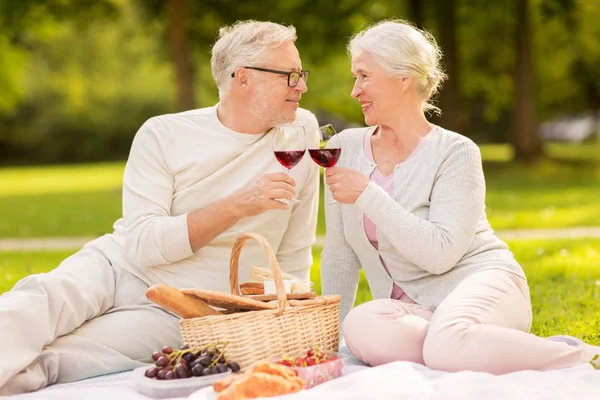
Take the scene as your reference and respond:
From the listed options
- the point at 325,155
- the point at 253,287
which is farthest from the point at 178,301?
the point at 325,155

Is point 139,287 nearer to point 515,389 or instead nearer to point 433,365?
point 433,365

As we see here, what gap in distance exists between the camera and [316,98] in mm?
26234

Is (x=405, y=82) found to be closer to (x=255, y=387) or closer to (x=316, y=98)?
(x=255, y=387)

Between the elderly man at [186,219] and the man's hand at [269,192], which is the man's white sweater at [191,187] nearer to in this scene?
the elderly man at [186,219]

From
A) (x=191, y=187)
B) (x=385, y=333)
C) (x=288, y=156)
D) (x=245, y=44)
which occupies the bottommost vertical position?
(x=385, y=333)

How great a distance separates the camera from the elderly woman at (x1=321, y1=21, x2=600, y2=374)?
4355 mm

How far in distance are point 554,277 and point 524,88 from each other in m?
16.6

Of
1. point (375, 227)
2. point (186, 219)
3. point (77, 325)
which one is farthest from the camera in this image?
point (375, 227)

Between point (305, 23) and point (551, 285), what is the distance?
15568mm

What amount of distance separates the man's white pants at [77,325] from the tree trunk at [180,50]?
52.2ft

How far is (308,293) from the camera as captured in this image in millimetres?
4680

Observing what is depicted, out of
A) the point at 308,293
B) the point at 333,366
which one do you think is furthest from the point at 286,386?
the point at 308,293

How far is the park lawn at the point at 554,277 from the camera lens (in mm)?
6084

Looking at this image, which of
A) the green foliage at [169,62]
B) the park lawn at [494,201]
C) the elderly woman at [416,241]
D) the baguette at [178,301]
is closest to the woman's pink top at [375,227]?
the elderly woman at [416,241]
